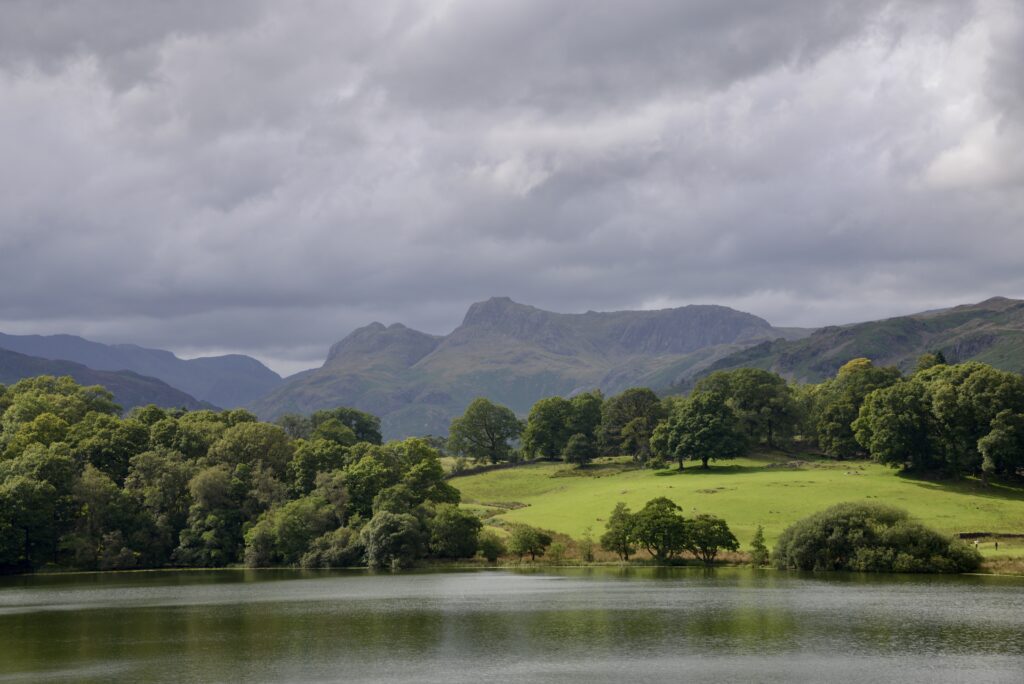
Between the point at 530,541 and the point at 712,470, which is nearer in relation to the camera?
the point at 530,541

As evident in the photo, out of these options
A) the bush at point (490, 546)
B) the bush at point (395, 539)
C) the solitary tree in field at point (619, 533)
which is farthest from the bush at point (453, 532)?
the solitary tree in field at point (619, 533)

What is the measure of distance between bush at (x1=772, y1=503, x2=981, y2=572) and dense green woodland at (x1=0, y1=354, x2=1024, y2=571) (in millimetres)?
1401

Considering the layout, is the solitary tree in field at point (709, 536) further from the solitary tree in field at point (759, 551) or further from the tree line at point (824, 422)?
the tree line at point (824, 422)

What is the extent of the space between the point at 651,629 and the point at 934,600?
2465cm

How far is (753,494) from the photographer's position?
5089 inches

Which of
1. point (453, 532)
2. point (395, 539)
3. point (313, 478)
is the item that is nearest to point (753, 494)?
point (453, 532)

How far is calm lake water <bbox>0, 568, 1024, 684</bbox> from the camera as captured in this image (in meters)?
50.0

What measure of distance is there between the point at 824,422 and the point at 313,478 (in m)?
87.7

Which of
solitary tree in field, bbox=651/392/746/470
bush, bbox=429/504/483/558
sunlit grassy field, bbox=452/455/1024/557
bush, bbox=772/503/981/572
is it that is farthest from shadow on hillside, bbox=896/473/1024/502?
bush, bbox=429/504/483/558

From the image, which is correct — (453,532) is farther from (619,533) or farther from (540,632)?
(540,632)

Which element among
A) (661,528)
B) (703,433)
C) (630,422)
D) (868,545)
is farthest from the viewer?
(630,422)

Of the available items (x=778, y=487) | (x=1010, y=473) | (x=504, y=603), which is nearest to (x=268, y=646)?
(x=504, y=603)

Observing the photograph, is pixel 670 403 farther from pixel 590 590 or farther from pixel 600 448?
pixel 590 590

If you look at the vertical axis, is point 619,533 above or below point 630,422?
below
